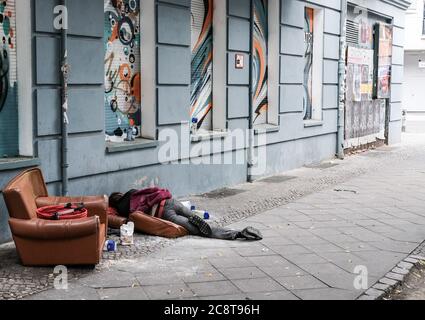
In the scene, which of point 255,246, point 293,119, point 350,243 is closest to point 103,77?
point 255,246

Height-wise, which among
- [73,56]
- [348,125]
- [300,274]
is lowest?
[300,274]

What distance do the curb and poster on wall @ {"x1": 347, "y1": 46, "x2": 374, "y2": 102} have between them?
31.8 ft

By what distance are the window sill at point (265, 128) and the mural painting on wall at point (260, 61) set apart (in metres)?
0.20

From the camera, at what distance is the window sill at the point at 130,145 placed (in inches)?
323

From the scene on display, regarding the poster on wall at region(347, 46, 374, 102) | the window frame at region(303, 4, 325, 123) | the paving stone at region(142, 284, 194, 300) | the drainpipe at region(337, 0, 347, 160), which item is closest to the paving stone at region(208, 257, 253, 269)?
the paving stone at region(142, 284, 194, 300)

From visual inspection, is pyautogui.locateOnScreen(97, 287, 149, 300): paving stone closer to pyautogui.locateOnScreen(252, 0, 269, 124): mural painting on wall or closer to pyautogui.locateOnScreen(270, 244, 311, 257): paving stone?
pyautogui.locateOnScreen(270, 244, 311, 257): paving stone

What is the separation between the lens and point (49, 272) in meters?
5.78

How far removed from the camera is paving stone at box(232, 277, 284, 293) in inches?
216

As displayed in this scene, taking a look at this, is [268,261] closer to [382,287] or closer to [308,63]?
[382,287]

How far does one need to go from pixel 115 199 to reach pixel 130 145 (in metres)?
0.94

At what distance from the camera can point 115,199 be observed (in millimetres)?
7859

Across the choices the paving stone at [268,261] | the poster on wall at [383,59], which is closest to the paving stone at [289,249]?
the paving stone at [268,261]
